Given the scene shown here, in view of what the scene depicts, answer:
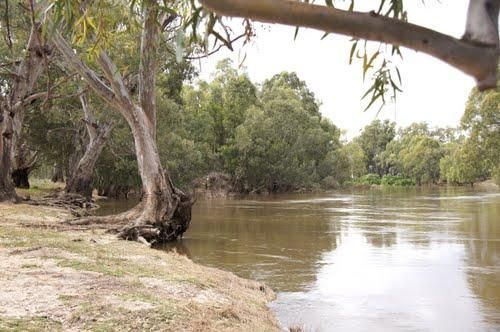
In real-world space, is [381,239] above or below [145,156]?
below

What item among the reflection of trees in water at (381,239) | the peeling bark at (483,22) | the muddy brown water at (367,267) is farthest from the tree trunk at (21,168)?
the peeling bark at (483,22)

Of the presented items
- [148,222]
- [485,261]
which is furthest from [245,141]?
[485,261]

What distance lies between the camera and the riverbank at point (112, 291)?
450 cm

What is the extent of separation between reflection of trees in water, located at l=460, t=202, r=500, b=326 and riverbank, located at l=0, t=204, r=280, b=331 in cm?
314

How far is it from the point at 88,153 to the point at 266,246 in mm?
12957

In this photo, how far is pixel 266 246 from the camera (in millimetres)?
13211

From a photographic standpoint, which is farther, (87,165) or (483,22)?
(87,165)

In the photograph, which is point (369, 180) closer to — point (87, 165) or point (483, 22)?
point (87, 165)

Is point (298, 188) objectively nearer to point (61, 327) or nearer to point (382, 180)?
point (382, 180)

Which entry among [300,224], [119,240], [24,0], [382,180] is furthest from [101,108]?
[382,180]

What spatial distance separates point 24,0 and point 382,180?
74749 millimetres

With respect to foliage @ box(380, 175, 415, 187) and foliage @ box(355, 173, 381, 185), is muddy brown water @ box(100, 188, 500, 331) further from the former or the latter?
foliage @ box(380, 175, 415, 187)

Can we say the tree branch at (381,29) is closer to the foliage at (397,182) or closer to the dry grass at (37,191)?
the dry grass at (37,191)

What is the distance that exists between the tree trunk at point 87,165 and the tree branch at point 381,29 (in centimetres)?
2194
